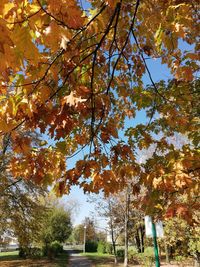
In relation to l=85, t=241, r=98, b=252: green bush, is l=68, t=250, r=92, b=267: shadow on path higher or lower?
lower

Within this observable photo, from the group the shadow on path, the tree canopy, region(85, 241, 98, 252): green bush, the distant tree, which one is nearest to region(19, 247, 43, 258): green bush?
the shadow on path

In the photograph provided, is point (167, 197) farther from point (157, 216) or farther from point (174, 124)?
point (174, 124)

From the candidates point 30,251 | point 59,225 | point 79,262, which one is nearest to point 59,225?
point 59,225

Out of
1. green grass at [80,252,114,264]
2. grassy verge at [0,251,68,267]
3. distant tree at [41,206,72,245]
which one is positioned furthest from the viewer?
distant tree at [41,206,72,245]

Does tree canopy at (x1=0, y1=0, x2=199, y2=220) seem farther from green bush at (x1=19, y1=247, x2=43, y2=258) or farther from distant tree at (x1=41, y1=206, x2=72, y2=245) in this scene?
distant tree at (x1=41, y1=206, x2=72, y2=245)

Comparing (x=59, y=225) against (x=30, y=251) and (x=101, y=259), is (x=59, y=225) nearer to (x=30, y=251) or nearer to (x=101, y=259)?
(x=101, y=259)

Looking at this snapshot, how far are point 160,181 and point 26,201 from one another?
15.4m

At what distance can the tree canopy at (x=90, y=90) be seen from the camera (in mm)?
2389

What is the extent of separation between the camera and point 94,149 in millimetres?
4953

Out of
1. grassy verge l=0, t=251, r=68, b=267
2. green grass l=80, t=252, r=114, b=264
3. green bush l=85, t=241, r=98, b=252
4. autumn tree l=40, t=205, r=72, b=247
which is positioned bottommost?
grassy verge l=0, t=251, r=68, b=267

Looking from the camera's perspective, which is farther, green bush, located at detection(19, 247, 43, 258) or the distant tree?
the distant tree

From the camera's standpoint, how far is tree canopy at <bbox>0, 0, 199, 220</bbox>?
7.84ft

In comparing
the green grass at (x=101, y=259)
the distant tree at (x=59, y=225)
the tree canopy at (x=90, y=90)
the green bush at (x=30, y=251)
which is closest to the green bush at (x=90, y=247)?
the distant tree at (x=59, y=225)

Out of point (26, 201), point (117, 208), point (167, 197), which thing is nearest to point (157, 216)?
point (167, 197)
